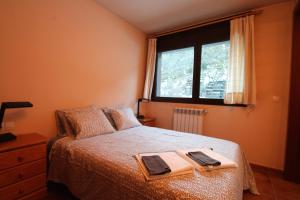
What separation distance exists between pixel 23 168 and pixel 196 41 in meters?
3.15

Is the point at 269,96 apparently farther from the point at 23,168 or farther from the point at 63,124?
the point at 23,168

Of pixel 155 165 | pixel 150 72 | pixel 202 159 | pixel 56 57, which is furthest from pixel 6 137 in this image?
pixel 150 72

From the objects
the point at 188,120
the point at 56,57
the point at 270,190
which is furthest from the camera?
the point at 188,120

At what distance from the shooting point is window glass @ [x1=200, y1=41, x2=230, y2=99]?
9.32ft

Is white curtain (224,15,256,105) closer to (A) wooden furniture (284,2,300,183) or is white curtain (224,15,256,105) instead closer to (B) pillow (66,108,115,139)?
(A) wooden furniture (284,2,300,183)

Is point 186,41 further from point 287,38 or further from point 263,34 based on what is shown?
point 287,38

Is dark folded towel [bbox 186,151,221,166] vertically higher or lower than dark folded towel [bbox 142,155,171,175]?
higher

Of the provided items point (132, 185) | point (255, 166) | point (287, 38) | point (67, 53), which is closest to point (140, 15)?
point (67, 53)

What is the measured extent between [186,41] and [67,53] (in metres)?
2.19

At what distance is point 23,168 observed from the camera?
1.45 meters

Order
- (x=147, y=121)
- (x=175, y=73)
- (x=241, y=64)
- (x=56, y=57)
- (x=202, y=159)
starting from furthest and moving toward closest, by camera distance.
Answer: (x=175, y=73), (x=147, y=121), (x=241, y=64), (x=56, y=57), (x=202, y=159)

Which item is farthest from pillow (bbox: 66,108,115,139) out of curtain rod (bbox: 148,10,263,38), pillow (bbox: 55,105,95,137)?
curtain rod (bbox: 148,10,263,38)

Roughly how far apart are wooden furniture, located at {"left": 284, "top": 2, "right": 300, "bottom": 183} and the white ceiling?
0.67 metres

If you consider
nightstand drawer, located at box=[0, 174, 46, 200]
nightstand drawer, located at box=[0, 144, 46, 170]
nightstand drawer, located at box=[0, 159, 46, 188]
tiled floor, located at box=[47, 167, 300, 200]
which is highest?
nightstand drawer, located at box=[0, 144, 46, 170]
